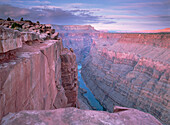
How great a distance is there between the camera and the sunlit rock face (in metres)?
2.27

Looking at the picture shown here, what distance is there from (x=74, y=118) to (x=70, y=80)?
30.5 ft

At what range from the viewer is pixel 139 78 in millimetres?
27531

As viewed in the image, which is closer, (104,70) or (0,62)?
(0,62)

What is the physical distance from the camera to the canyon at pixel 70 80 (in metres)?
2.48

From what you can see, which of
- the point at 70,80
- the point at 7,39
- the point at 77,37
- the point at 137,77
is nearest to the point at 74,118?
the point at 7,39

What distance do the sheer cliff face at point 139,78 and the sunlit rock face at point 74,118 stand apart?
21760mm

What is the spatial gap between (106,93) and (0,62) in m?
30.1

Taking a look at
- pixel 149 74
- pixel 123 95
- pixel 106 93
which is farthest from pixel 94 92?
pixel 149 74

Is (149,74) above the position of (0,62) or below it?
below

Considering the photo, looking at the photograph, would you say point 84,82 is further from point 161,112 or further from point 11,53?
point 11,53

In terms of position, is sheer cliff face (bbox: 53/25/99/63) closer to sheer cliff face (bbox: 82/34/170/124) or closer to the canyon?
the canyon

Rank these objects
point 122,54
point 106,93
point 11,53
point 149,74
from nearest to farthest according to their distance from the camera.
A: 1. point 11,53
2. point 149,74
3. point 106,93
4. point 122,54

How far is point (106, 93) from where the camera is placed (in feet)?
101

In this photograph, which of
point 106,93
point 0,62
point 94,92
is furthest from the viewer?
point 94,92
